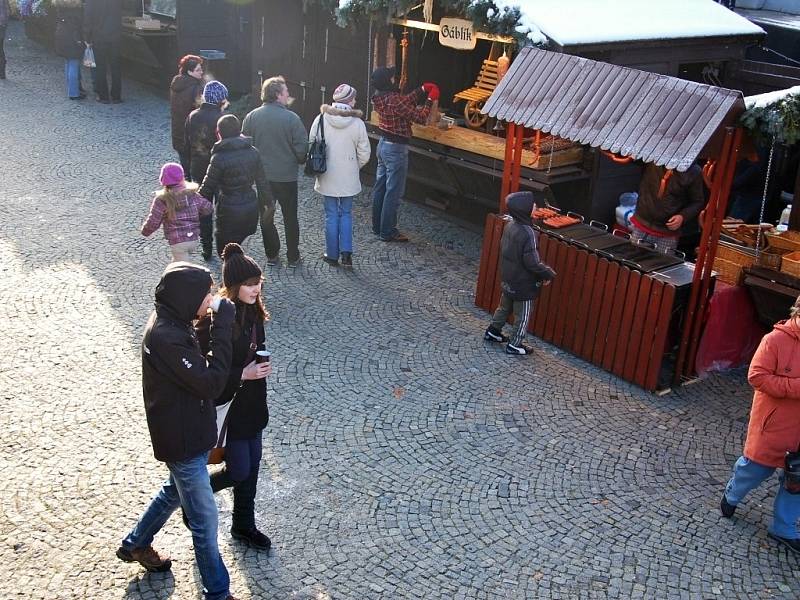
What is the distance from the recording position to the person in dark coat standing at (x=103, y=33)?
14625 millimetres

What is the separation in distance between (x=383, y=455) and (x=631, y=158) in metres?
3.18

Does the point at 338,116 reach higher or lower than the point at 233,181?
higher

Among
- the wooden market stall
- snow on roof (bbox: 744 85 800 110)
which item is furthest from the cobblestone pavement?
snow on roof (bbox: 744 85 800 110)

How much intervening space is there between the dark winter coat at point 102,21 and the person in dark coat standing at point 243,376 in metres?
11.3

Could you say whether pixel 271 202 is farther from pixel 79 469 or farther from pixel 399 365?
pixel 79 469

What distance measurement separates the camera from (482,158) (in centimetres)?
1034

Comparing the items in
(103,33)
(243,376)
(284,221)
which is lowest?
(284,221)

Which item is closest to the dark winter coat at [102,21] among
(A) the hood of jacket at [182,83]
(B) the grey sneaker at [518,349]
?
(A) the hood of jacket at [182,83]

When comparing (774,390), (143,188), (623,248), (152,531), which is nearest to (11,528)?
(152,531)

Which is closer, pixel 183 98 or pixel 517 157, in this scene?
pixel 517 157

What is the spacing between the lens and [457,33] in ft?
33.0

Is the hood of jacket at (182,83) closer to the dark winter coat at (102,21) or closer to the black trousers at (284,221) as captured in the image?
the black trousers at (284,221)

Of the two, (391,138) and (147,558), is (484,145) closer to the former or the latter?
(391,138)

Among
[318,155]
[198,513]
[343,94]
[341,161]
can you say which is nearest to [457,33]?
[343,94]
